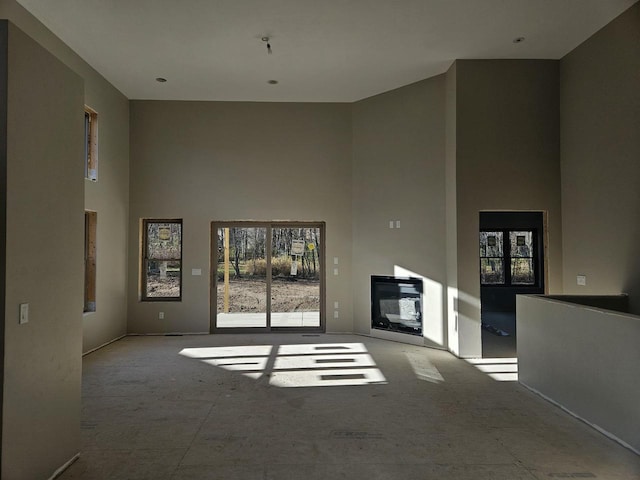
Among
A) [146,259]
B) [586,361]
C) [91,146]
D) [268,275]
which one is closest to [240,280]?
[268,275]

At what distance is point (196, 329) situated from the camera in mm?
7223

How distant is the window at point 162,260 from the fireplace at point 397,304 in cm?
335

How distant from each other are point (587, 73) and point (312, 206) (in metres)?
4.29

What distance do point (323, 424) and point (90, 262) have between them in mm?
4462

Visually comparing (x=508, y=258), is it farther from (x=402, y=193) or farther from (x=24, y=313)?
(x=24, y=313)

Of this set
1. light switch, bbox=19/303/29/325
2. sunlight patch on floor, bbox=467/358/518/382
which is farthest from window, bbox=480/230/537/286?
light switch, bbox=19/303/29/325

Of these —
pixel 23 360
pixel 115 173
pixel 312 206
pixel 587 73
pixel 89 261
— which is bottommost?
pixel 23 360

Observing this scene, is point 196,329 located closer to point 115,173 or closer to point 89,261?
point 89,261

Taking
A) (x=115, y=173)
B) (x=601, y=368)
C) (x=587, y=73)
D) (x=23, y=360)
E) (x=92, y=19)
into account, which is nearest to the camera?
(x=23, y=360)

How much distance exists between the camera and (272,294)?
739 centimetres

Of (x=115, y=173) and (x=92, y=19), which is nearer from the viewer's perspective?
(x=92, y=19)

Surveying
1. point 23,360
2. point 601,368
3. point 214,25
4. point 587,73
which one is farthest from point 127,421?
point 587,73

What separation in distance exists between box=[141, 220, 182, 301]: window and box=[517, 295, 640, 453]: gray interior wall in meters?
5.43

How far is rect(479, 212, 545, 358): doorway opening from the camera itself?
6.62 meters
